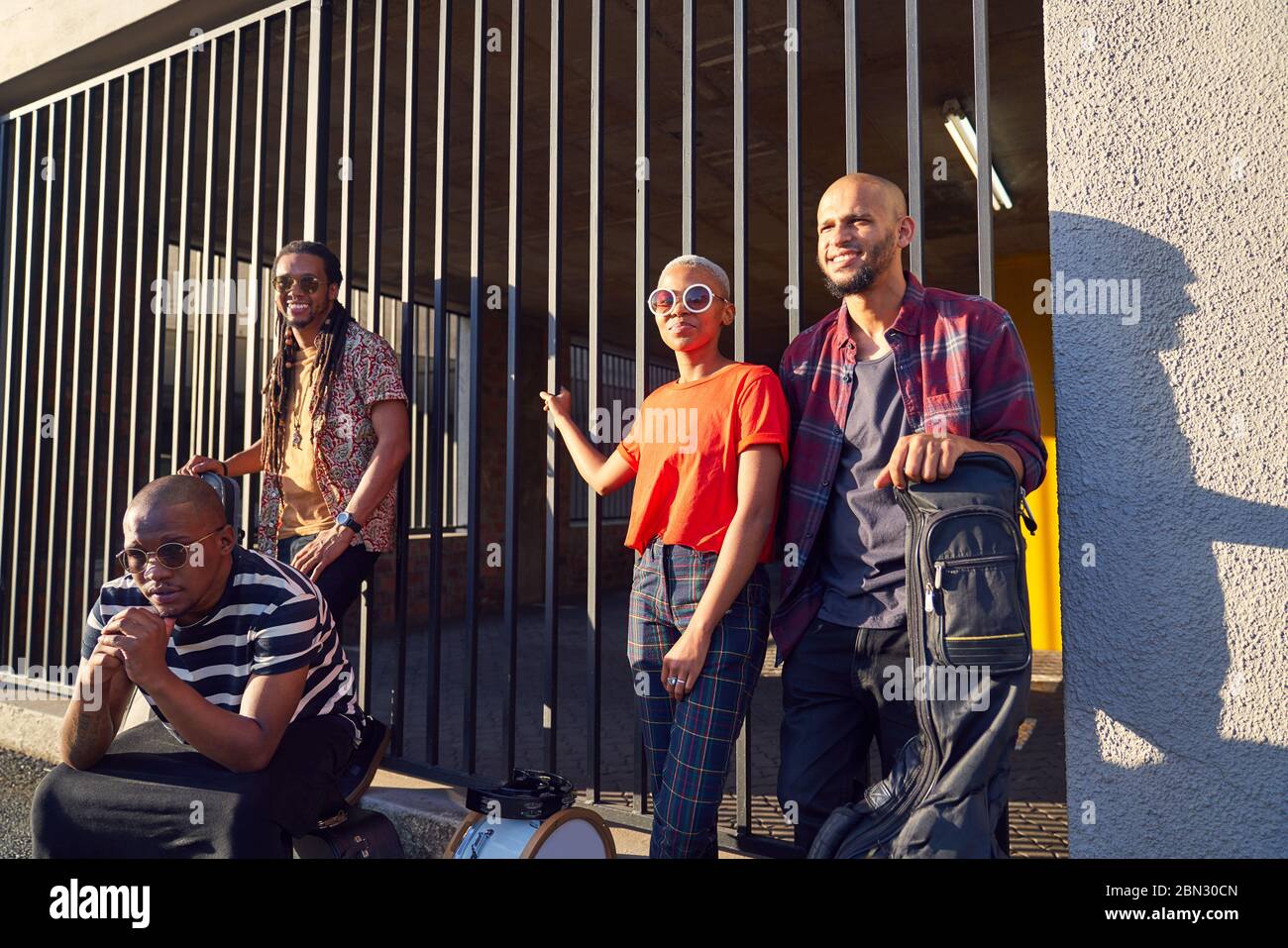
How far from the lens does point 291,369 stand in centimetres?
354

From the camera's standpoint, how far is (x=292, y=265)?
3363 millimetres

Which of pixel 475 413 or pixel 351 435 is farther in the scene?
pixel 475 413

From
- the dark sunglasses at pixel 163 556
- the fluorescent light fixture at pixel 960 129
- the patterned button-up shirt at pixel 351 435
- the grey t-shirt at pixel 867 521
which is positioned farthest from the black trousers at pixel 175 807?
the fluorescent light fixture at pixel 960 129

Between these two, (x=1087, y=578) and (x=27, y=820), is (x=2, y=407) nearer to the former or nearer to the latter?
(x=27, y=820)

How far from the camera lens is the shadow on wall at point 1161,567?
2.36 meters

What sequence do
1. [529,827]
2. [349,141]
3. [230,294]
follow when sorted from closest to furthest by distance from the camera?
1. [529,827]
2. [349,141]
3. [230,294]

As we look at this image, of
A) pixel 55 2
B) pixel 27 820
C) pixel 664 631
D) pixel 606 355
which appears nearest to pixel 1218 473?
pixel 664 631

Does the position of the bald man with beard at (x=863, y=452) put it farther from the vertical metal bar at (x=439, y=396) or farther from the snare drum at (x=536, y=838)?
the vertical metal bar at (x=439, y=396)

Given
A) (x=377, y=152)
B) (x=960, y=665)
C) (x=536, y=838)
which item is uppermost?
(x=377, y=152)

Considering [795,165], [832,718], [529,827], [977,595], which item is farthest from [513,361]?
[977,595]

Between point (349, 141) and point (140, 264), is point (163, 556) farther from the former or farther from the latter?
point (140, 264)

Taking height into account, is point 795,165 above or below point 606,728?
Answer: above

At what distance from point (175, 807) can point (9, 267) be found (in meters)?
4.97
